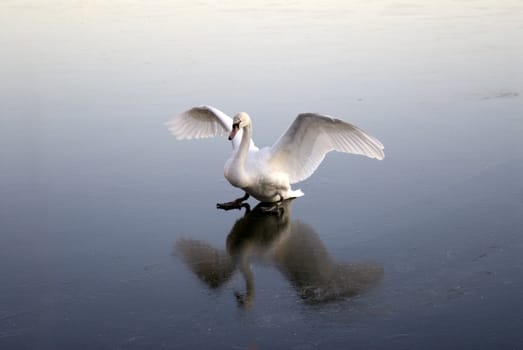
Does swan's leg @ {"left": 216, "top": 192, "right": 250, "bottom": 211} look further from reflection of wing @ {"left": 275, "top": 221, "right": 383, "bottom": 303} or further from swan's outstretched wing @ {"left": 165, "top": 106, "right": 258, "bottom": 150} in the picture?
swan's outstretched wing @ {"left": 165, "top": 106, "right": 258, "bottom": 150}

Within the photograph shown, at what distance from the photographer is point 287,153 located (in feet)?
26.0

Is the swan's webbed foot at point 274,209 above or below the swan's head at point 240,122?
below

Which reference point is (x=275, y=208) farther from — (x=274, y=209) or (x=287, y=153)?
(x=287, y=153)

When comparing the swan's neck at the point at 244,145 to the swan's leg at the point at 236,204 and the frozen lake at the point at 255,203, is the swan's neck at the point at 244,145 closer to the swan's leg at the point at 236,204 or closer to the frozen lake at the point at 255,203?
the swan's leg at the point at 236,204

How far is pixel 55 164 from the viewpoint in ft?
28.6

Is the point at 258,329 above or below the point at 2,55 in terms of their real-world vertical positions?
below

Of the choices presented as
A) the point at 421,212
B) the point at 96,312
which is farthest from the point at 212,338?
the point at 421,212

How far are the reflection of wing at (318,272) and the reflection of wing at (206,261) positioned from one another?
38 cm

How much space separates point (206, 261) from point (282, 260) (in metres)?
0.54

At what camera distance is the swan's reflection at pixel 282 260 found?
5.89m

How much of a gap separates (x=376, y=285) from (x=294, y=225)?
1.52 meters

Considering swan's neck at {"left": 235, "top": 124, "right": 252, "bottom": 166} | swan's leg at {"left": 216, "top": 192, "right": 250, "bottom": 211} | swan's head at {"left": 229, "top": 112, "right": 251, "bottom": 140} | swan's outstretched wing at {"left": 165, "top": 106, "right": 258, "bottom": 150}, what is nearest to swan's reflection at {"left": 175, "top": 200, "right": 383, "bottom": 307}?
swan's leg at {"left": 216, "top": 192, "right": 250, "bottom": 211}

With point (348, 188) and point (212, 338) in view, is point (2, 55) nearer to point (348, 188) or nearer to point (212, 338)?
point (348, 188)

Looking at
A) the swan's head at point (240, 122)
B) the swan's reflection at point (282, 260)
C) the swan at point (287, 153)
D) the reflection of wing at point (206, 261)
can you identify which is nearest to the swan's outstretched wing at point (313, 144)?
the swan at point (287, 153)
